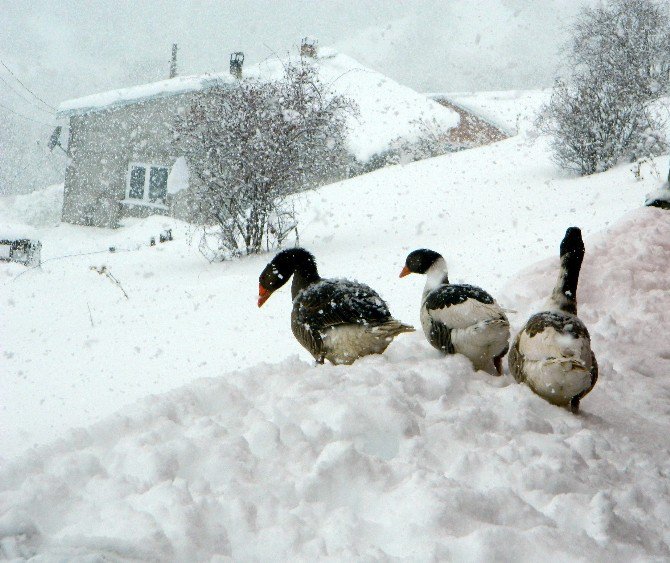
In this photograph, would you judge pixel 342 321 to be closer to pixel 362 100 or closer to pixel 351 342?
pixel 351 342

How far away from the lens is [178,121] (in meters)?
11.7

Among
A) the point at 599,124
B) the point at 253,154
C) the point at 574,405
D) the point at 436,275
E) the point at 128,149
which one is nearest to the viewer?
the point at 574,405

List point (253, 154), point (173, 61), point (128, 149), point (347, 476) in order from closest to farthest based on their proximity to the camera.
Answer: point (347, 476), point (253, 154), point (128, 149), point (173, 61)

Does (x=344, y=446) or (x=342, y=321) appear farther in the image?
(x=342, y=321)

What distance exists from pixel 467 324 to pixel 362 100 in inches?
808

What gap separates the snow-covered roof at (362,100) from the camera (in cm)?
1912

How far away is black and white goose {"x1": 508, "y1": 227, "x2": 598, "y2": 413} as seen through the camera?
124 inches

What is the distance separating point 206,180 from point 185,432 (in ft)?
28.5

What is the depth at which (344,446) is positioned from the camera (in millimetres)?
2363

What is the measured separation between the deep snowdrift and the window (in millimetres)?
18262

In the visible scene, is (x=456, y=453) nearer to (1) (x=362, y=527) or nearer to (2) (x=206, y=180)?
(1) (x=362, y=527)

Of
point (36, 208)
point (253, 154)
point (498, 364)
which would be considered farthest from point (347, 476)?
point (36, 208)

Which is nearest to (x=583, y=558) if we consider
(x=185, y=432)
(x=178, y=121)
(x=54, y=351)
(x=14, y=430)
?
(x=185, y=432)

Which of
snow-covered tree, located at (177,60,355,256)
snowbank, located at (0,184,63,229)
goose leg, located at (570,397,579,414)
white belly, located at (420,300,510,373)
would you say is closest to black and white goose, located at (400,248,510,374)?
white belly, located at (420,300,510,373)
